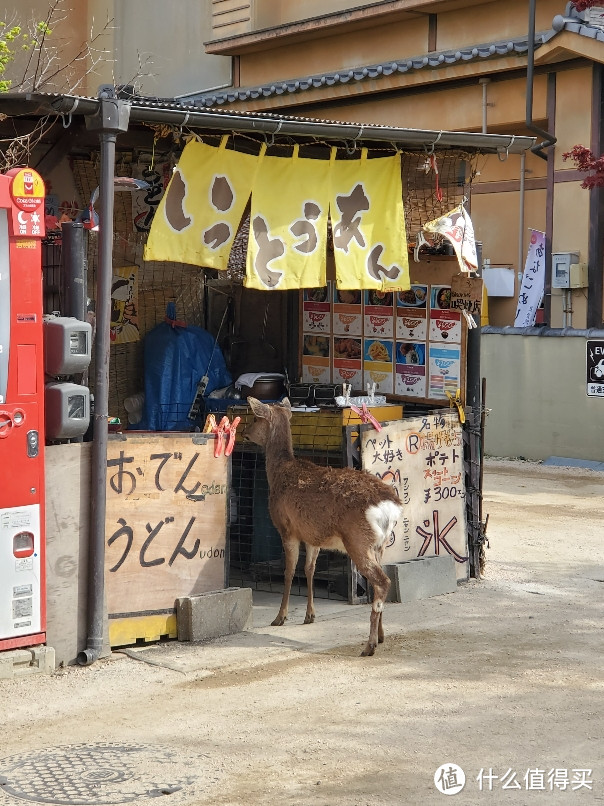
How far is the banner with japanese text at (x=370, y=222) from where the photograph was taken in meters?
9.23

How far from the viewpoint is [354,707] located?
6.57 meters

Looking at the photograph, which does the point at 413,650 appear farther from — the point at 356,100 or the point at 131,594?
the point at 356,100

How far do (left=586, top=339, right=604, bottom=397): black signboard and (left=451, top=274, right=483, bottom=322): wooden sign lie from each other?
26.8 feet

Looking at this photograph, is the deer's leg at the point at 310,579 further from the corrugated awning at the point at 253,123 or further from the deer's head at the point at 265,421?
the corrugated awning at the point at 253,123

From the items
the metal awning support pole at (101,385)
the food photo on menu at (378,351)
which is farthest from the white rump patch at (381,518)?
the food photo on menu at (378,351)

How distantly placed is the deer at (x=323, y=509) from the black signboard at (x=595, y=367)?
9.81 meters

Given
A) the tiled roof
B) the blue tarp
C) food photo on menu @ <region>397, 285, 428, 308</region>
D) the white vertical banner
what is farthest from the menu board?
the white vertical banner

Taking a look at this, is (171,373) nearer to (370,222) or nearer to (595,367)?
(370,222)

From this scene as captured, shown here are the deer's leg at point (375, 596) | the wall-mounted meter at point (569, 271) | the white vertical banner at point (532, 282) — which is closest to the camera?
the deer's leg at point (375, 596)

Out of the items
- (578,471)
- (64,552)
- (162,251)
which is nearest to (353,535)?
(64,552)

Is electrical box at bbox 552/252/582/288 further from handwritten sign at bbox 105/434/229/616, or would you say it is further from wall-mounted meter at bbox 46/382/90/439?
wall-mounted meter at bbox 46/382/90/439

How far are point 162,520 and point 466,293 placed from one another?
3538 mm

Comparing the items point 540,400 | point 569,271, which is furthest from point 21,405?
point 540,400

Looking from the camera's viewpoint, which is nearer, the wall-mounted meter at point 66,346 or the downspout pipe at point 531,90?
the wall-mounted meter at point 66,346
